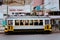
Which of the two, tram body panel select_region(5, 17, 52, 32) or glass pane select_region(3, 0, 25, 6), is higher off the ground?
glass pane select_region(3, 0, 25, 6)

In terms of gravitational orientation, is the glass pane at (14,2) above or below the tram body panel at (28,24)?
above

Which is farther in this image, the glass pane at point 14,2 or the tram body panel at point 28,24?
the glass pane at point 14,2

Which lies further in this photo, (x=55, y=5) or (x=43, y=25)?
(x=55, y=5)

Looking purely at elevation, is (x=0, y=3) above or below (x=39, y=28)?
above

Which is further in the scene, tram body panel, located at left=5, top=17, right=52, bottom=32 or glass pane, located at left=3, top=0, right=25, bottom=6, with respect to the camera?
glass pane, located at left=3, top=0, right=25, bottom=6

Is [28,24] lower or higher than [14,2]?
lower

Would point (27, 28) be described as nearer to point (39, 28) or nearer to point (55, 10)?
point (39, 28)

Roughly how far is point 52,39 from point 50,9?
17018mm

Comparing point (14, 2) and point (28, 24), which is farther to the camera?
point (14, 2)

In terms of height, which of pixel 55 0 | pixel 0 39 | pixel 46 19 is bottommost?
pixel 0 39

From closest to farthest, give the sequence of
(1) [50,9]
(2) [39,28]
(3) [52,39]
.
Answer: (3) [52,39] → (2) [39,28] → (1) [50,9]

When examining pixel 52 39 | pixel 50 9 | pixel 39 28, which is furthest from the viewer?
pixel 50 9

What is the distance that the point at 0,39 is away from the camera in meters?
25.9

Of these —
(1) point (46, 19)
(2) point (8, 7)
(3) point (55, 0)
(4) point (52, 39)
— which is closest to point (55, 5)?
(3) point (55, 0)
